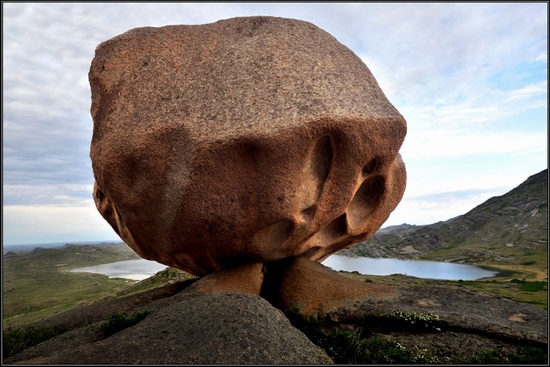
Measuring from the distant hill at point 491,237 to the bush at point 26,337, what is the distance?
210 feet

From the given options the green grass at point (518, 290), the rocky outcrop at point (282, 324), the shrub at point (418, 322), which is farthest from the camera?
the green grass at point (518, 290)

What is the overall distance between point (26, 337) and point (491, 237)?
86.0 m

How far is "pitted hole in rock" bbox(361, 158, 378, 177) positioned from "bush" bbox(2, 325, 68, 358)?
990cm

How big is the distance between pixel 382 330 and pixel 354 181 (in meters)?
4.09

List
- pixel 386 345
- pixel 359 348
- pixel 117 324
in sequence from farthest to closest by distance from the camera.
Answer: pixel 117 324, pixel 386 345, pixel 359 348

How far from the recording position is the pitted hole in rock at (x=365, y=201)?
1372 cm

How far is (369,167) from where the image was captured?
1259cm

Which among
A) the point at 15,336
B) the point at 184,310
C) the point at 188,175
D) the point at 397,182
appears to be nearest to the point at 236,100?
the point at 188,175

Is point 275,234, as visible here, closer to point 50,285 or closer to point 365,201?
point 365,201

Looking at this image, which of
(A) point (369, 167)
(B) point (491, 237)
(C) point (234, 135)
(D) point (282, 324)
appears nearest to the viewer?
(D) point (282, 324)

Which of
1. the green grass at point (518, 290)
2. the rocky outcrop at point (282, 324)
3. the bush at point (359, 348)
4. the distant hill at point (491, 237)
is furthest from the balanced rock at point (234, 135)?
the distant hill at point (491, 237)

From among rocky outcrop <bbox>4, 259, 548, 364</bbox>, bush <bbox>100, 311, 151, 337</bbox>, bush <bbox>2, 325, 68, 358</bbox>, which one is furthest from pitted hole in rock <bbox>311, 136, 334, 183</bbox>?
bush <bbox>2, 325, 68, 358</bbox>

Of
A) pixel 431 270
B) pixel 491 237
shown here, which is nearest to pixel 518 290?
pixel 431 270

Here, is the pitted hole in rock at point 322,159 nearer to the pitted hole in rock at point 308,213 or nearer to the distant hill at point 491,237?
the pitted hole in rock at point 308,213
